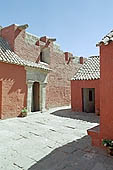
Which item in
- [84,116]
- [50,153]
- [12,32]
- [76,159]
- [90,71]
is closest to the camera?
[76,159]

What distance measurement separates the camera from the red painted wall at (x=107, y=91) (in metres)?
4.00

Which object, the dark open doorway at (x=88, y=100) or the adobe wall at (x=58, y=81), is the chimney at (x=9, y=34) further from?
the dark open doorway at (x=88, y=100)

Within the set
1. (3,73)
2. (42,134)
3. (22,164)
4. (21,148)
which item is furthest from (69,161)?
(3,73)

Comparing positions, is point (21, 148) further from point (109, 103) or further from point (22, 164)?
point (109, 103)

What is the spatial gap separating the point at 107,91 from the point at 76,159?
2.06 metres

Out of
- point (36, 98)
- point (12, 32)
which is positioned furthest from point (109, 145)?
point (12, 32)

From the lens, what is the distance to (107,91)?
4070 mm

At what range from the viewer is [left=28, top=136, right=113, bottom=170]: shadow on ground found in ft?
10.9

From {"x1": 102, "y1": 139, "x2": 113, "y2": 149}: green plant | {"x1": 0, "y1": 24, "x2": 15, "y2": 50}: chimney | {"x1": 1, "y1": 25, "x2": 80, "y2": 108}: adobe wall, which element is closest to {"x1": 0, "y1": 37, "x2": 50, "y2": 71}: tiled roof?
{"x1": 0, "y1": 24, "x2": 15, "y2": 50}: chimney

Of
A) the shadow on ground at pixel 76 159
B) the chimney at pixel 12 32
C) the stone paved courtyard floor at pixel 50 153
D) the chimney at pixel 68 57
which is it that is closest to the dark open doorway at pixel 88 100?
the chimney at pixel 68 57

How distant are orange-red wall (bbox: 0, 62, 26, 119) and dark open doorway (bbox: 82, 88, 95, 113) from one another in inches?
194

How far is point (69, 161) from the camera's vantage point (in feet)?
11.8

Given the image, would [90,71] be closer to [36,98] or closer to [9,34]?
[36,98]

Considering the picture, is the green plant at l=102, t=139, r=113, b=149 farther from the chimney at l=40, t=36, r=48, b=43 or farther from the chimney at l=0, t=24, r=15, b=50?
the chimney at l=40, t=36, r=48, b=43
